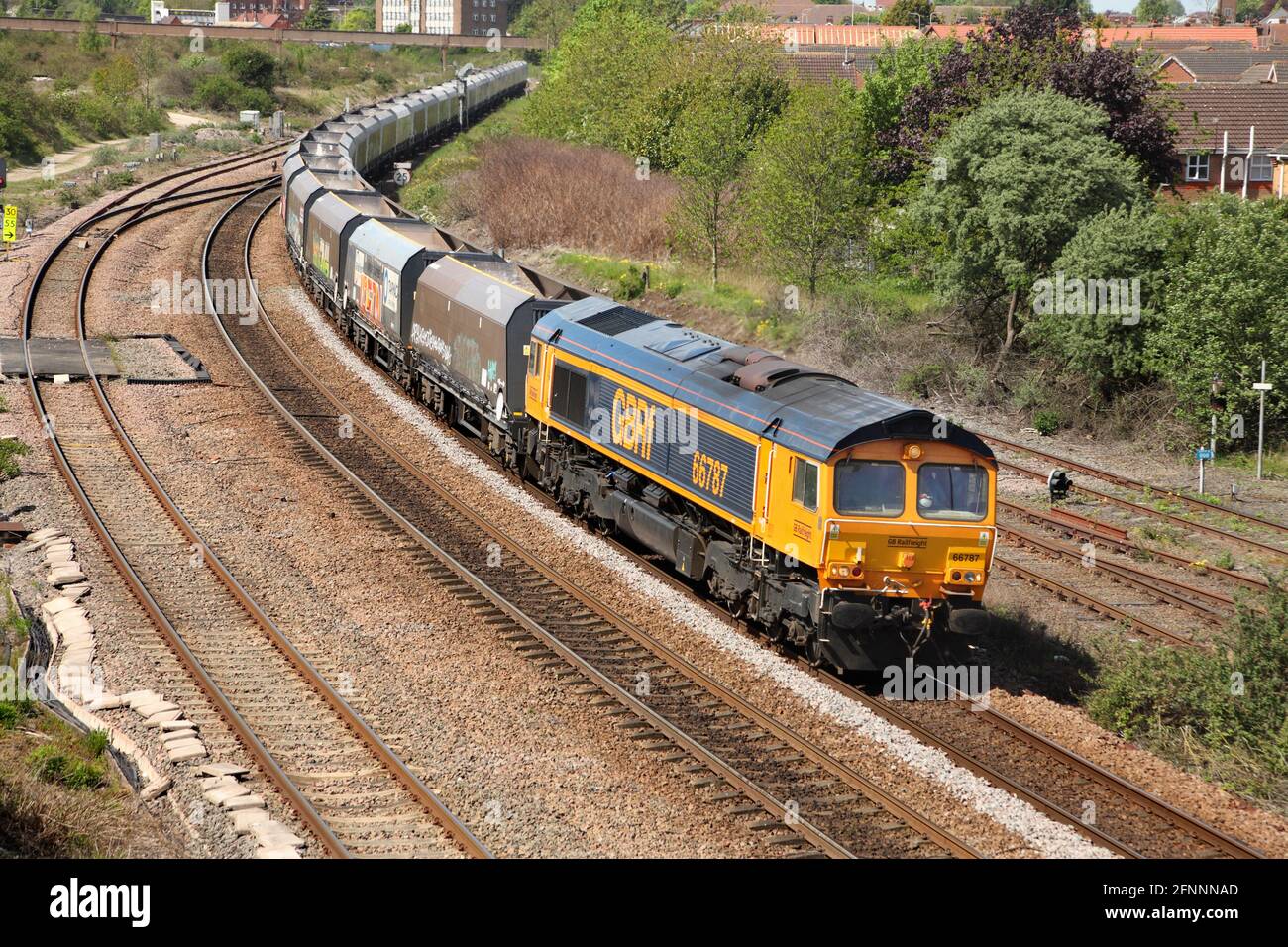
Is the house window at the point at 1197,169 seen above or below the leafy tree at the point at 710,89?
below

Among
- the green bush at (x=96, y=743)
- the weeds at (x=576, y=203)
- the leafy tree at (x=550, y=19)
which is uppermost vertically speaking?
the leafy tree at (x=550, y=19)

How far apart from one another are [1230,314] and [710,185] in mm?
18658

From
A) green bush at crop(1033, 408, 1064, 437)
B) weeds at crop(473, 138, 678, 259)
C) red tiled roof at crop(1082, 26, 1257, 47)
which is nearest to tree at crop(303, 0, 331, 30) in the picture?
red tiled roof at crop(1082, 26, 1257, 47)

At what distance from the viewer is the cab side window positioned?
611 inches

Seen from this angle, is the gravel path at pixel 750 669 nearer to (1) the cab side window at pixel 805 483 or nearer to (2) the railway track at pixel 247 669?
(1) the cab side window at pixel 805 483

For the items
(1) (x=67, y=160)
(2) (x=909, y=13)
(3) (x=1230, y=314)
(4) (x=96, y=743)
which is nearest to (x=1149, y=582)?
(3) (x=1230, y=314)

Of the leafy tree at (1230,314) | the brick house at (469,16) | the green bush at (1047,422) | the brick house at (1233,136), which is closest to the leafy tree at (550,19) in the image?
the brick house at (469,16)

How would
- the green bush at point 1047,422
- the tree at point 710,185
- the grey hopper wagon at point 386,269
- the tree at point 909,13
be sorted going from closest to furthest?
the green bush at point 1047,422 < the grey hopper wagon at point 386,269 < the tree at point 710,185 < the tree at point 909,13

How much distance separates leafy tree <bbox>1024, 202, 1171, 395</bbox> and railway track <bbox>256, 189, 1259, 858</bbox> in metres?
15.1

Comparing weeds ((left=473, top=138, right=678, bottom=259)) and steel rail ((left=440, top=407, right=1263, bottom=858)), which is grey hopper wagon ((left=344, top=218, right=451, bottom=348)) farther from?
steel rail ((left=440, top=407, right=1263, bottom=858))

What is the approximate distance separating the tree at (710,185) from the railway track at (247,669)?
65.6 ft

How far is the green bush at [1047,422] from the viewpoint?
2931cm

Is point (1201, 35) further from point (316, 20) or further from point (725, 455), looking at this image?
point (725, 455)

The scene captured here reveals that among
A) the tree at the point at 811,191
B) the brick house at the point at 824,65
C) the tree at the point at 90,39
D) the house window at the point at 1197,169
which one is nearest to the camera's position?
the tree at the point at 811,191
